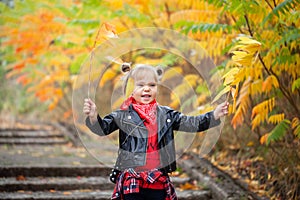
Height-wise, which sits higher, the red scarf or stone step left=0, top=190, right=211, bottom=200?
the red scarf

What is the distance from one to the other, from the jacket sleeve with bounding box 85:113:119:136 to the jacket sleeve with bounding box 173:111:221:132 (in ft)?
1.56

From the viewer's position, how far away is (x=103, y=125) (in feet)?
10.4

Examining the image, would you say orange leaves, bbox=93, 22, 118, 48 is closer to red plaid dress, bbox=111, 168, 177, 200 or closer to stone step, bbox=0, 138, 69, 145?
red plaid dress, bbox=111, 168, 177, 200

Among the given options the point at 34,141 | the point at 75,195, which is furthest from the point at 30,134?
the point at 75,195

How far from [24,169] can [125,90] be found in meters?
3.10

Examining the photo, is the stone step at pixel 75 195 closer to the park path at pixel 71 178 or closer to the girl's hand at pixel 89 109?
the park path at pixel 71 178

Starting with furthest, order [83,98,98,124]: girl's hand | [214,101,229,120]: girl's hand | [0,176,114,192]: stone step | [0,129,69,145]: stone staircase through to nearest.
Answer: [0,129,69,145]: stone staircase → [0,176,114,192]: stone step → [214,101,229,120]: girl's hand → [83,98,98,124]: girl's hand

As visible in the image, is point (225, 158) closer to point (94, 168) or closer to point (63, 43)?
point (94, 168)

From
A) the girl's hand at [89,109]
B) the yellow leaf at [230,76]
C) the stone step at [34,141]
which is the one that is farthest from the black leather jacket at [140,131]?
the stone step at [34,141]

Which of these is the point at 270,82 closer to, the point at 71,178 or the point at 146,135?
the point at 146,135

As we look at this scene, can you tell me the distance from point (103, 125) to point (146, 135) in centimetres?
32

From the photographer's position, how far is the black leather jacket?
10.5ft

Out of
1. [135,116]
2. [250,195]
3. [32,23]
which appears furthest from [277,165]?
[32,23]

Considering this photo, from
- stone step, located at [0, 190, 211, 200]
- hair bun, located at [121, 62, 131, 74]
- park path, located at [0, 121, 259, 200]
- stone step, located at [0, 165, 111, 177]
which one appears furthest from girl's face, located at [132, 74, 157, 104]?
stone step, located at [0, 165, 111, 177]
